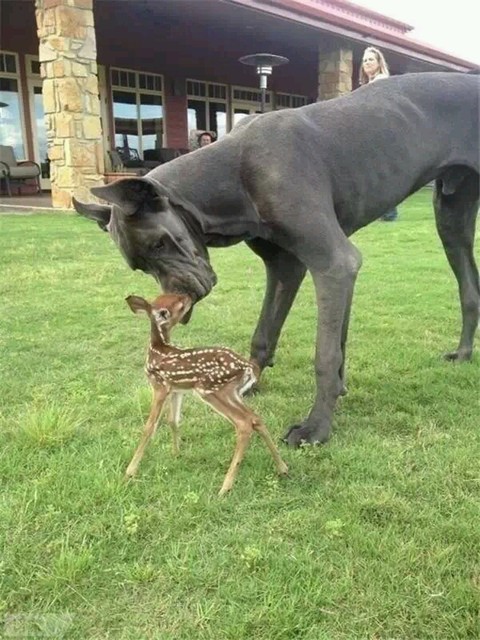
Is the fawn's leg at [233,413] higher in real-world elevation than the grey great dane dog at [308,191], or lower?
lower

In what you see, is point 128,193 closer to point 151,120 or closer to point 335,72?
point 335,72

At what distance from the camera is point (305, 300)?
6.04 meters

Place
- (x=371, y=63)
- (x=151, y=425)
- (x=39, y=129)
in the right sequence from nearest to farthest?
(x=151, y=425) → (x=371, y=63) → (x=39, y=129)

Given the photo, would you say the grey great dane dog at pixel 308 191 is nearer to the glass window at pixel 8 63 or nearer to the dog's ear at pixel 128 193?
the dog's ear at pixel 128 193

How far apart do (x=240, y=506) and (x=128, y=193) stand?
135 centimetres

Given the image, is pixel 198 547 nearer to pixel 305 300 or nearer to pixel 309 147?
pixel 309 147

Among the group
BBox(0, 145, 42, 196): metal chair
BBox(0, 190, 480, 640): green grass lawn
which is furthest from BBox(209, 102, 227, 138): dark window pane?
BBox(0, 190, 480, 640): green grass lawn

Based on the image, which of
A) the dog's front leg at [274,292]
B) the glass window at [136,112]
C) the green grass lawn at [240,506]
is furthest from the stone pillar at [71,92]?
the dog's front leg at [274,292]

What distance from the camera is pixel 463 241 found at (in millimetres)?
4297

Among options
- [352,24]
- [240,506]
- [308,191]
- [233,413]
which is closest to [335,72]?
[352,24]

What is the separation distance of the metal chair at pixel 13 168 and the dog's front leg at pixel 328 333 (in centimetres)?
1398

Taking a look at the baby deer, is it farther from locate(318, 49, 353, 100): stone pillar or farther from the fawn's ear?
locate(318, 49, 353, 100): stone pillar

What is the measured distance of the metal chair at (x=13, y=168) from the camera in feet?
50.3

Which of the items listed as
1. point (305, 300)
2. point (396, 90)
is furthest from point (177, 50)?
point (396, 90)
